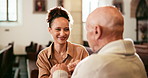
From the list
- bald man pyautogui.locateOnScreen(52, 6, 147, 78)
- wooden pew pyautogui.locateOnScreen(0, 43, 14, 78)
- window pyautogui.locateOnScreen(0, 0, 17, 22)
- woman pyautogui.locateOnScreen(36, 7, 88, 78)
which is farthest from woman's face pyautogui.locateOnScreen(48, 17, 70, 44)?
window pyautogui.locateOnScreen(0, 0, 17, 22)

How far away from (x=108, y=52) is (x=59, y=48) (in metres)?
0.57

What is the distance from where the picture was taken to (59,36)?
1698mm

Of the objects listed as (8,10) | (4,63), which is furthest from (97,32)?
(8,10)

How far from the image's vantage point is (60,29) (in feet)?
5.60

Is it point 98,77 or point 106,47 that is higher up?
point 106,47

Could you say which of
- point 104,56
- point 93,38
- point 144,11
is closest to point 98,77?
point 104,56

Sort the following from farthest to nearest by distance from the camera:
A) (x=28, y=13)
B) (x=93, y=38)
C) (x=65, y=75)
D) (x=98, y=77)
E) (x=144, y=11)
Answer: (x=28, y=13)
(x=144, y=11)
(x=65, y=75)
(x=93, y=38)
(x=98, y=77)

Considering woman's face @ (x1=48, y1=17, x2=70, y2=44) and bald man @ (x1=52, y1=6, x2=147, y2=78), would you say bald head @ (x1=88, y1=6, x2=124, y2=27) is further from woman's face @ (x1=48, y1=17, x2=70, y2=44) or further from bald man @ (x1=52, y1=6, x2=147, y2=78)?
woman's face @ (x1=48, y1=17, x2=70, y2=44)

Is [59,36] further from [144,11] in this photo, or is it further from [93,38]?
[144,11]

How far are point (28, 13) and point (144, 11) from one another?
6.39 metres

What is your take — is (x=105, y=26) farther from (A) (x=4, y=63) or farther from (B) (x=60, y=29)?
(A) (x=4, y=63)

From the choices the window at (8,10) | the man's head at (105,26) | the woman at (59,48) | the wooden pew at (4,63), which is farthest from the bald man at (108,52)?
the window at (8,10)

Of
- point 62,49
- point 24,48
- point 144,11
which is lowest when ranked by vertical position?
point 24,48

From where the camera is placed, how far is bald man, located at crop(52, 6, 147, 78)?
44.7 inches
